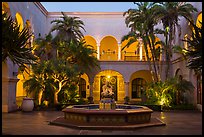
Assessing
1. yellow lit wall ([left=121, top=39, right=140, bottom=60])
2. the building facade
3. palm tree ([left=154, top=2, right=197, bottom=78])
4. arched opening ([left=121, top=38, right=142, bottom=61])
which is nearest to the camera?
the building facade

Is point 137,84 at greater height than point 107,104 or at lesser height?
greater

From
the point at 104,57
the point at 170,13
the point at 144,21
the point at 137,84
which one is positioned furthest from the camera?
the point at 137,84

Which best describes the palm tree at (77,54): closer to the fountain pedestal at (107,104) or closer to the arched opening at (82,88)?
the arched opening at (82,88)

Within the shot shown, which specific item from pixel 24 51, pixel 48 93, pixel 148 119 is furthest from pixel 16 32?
pixel 48 93

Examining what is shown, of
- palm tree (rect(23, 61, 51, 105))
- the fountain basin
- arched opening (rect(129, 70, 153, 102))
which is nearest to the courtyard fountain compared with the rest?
the fountain basin

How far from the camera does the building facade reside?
20094 millimetres

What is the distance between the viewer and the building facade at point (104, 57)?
20.1 meters

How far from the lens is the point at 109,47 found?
32938 mm

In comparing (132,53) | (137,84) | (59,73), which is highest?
(132,53)

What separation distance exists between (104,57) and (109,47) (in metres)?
1.65

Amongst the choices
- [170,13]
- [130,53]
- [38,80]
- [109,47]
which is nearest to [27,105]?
[38,80]

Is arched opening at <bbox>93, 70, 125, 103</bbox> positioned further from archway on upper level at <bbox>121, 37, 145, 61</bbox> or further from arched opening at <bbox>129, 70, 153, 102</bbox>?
archway on upper level at <bbox>121, 37, 145, 61</bbox>

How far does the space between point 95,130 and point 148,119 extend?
9.73 feet

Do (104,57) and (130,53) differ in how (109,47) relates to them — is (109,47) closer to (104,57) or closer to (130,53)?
(104,57)
